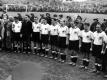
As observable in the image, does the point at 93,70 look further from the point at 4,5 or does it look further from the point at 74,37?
the point at 4,5

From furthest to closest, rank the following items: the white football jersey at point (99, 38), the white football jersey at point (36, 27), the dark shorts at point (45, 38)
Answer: the white football jersey at point (36, 27), the dark shorts at point (45, 38), the white football jersey at point (99, 38)

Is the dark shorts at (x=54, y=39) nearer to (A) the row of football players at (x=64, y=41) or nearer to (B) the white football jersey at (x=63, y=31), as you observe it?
(A) the row of football players at (x=64, y=41)

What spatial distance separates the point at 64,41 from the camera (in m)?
10.0

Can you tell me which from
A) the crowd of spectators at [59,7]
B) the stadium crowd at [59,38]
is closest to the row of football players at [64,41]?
the stadium crowd at [59,38]

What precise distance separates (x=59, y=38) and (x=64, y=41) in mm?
287

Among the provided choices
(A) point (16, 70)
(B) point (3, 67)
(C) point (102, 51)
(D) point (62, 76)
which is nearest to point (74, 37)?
(C) point (102, 51)

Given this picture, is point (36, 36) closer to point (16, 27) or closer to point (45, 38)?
point (45, 38)

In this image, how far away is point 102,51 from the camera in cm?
830

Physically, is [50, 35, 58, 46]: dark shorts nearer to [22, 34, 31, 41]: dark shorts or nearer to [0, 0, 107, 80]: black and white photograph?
[0, 0, 107, 80]: black and white photograph

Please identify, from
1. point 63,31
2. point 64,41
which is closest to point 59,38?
point 64,41

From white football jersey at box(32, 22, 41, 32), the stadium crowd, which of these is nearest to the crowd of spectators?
the stadium crowd

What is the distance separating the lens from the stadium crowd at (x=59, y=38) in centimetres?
848

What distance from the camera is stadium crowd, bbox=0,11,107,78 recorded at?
848 centimetres

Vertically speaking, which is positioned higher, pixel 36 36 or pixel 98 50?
pixel 36 36
